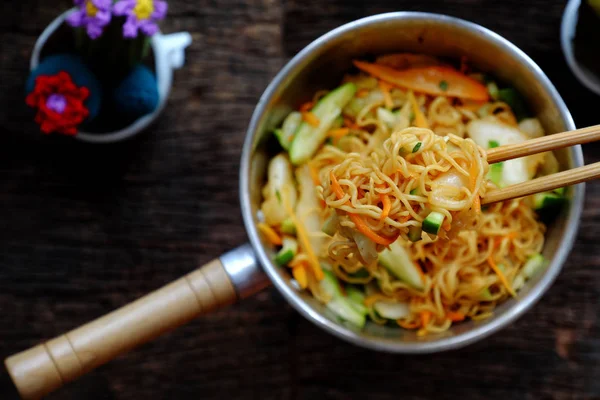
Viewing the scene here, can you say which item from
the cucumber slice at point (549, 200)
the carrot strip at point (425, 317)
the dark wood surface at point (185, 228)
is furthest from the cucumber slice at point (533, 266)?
the dark wood surface at point (185, 228)

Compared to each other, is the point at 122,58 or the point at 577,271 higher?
the point at 122,58

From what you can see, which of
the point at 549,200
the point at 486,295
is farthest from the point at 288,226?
the point at 549,200

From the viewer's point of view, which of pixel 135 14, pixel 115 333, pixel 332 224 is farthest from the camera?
pixel 135 14

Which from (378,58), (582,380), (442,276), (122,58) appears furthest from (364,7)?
(582,380)

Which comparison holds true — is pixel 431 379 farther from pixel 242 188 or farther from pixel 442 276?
pixel 242 188

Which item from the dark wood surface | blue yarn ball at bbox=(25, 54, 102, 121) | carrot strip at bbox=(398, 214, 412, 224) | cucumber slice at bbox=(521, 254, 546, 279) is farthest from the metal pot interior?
blue yarn ball at bbox=(25, 54, 102, 121)

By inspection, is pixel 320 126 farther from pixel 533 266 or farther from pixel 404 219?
pixel 533 266
